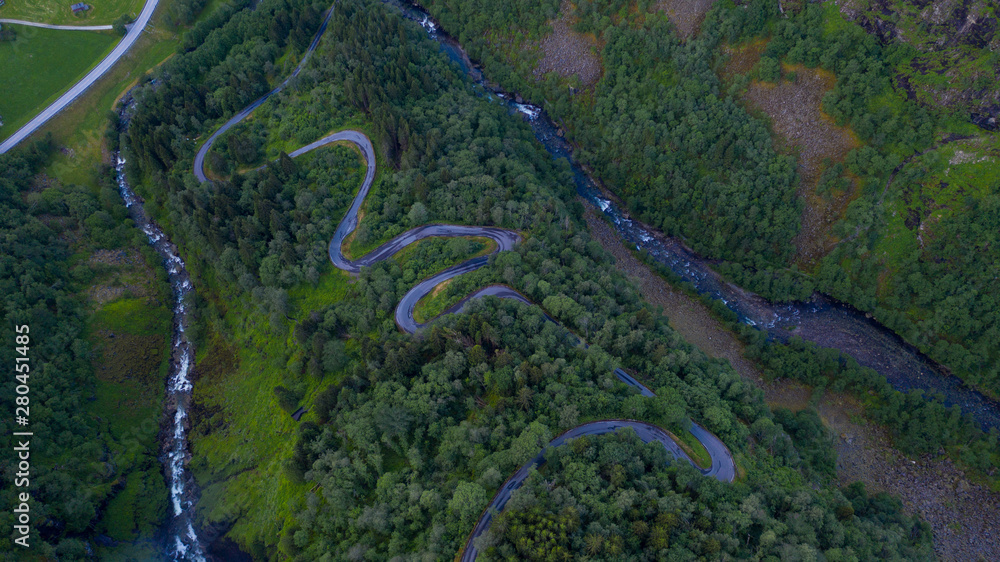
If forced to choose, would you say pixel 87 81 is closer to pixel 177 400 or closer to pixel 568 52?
pixel 177 400

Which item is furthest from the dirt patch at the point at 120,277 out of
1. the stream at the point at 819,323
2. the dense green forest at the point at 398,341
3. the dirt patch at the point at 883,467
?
the dirt patch at the point at 883,467

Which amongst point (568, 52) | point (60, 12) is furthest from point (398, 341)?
point (60, 12)

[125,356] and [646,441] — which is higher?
[125,356]

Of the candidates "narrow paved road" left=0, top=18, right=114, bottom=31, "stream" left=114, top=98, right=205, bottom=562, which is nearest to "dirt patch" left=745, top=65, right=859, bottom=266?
"stream" left=114, top=98, right=205, bottom=562

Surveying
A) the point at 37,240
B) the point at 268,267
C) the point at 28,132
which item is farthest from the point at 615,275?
the point at 28,132

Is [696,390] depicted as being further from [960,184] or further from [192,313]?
[192,313]

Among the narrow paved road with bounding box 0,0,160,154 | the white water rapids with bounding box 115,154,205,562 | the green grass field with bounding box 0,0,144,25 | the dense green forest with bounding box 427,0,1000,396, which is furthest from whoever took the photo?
the green grass field with bounding box 0,0,144,25

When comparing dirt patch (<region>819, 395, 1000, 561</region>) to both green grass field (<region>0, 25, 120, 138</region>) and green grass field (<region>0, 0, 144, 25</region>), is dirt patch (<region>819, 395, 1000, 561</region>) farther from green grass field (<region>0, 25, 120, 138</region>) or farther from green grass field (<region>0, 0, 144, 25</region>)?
green grass field (<region>0, 0, 144, 25</region>)

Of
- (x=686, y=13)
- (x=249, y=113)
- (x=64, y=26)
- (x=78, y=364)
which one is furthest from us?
(x=64, y=26)
